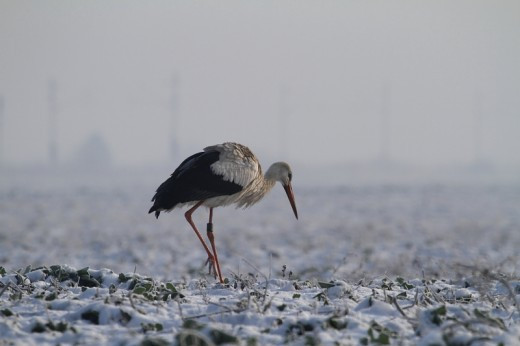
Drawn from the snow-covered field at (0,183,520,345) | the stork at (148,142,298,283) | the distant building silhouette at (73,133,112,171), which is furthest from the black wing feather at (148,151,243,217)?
the distant building silhouette at (73,133,112,171)

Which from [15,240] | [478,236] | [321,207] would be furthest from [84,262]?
[321,207]

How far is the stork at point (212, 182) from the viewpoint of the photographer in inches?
348

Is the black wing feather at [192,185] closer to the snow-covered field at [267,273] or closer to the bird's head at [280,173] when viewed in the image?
the snow-covered field at [267,273]

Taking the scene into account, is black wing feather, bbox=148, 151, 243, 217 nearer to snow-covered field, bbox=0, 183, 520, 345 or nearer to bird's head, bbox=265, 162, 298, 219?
snow-covered field, bbox=0, 183, 520, 345

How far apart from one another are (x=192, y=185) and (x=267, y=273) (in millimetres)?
3788

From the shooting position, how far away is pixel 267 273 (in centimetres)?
1230

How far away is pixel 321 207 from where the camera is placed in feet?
98.3

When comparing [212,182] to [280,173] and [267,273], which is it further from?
[267,273]

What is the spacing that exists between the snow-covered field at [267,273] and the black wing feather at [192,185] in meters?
0.91

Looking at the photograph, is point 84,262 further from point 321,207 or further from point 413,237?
point 321,207

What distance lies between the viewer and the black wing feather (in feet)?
28.9

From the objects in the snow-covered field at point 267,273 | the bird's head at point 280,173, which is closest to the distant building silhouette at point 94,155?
the snow-covered field at point 267,273

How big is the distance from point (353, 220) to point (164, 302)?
62.6ft

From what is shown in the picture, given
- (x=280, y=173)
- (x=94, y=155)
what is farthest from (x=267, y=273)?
(x=94, y=155)
